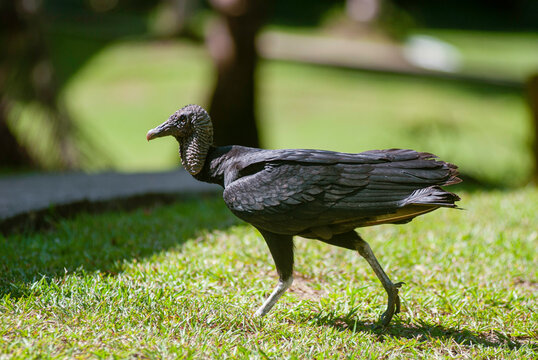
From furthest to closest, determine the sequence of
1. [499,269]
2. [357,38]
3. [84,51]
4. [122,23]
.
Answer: [122,23] → [357,38] → [84,51] → [499,269]

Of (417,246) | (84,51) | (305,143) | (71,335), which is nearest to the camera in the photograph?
(71,335)

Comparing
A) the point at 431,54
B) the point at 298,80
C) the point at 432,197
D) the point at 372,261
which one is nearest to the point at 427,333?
the point at 372,261

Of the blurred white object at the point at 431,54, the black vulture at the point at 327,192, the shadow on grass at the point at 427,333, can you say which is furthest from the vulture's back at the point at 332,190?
the blurred white object at the point at 431,54

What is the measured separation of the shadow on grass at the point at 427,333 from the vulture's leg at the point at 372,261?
79 mm

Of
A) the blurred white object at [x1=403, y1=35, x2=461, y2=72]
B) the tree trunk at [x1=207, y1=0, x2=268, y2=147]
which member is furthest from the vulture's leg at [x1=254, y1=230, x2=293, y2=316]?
the blurred white object at [x1=403, y1=35, x2=461, y2=72]

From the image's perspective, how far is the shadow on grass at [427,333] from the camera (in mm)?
3355

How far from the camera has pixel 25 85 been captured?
7.86 meters

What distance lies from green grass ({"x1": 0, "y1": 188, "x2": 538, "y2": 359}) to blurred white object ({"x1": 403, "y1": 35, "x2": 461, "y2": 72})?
51.5 feet

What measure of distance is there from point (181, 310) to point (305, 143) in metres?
8.60

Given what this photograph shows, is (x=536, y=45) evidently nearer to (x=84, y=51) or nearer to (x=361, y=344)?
(x=84, y=51)

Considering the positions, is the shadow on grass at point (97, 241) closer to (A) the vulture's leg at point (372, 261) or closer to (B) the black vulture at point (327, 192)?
(B) the black vulture at point (327, 192)

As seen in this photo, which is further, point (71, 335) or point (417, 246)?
point (417, 246)

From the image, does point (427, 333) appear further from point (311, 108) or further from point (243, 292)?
point (311, 108)

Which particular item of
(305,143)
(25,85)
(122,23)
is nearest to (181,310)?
(25,85)
